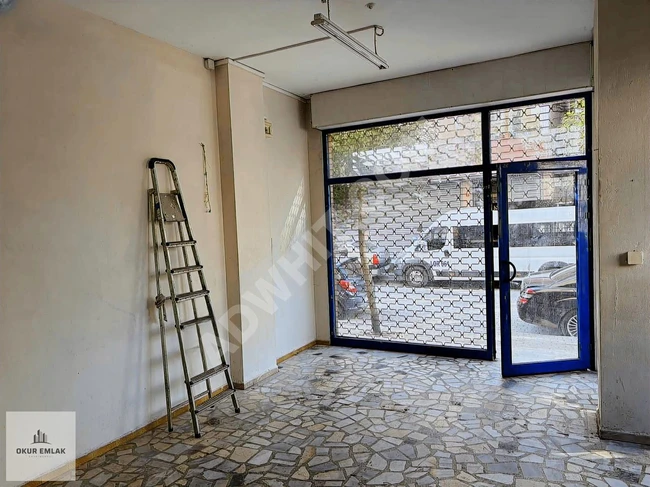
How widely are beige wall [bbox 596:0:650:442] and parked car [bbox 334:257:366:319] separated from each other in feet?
9.26

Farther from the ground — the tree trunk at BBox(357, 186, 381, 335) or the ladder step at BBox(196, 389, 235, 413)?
the tree trunk at BBox(357, 186, 381, 335)

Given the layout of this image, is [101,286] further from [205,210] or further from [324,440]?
[324,440]

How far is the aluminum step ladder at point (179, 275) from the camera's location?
3385mm

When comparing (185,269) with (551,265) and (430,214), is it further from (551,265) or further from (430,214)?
(551,265)

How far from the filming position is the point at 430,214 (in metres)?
4.96

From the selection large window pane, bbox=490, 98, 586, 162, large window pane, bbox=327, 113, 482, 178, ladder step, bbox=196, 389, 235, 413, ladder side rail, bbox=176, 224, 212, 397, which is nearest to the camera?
ladder step, bbox=196, 389, 235, 413

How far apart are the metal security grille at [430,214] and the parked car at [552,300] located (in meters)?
0.44

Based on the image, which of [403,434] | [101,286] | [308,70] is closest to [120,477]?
[101,286]

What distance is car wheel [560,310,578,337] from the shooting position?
4211 mm

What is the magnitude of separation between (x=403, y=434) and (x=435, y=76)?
3.46 metres

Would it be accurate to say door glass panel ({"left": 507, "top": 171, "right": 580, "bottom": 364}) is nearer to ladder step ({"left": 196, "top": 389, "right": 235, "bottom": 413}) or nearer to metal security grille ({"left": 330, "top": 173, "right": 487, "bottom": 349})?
metal security grille ({"left": 330, "top": 173, "right": 487, "bottom": 349})

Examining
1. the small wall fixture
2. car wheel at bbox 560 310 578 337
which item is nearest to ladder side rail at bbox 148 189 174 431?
the small wall fixture

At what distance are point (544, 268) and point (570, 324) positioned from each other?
0.59 meters

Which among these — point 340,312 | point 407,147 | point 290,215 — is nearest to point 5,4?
point 290,215
